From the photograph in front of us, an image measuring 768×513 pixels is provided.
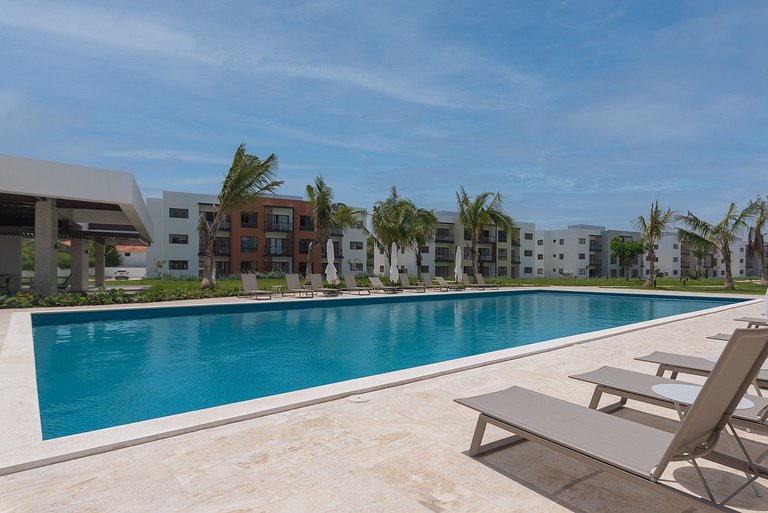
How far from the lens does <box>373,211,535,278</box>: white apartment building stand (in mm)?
54781

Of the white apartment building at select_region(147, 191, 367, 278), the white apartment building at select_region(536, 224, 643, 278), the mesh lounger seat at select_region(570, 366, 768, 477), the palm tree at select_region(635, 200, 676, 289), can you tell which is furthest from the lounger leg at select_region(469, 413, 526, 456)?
the white apartment building at select_region(536, 224, 643, 278)

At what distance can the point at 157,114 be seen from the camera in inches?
602

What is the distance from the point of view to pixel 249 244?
4406 cm

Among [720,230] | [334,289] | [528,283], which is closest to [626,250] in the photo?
[720,230]

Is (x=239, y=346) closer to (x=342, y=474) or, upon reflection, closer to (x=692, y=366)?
(x=342, y=474)

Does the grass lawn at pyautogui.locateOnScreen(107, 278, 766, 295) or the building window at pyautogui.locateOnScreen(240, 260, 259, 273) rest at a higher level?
the building window at pyautogui.locateOnScreen(240, 260, 259, 273)

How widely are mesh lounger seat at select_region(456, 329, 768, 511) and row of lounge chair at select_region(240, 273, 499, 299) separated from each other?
16.0 meters

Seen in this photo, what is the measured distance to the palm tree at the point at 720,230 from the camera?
3023 centimetres

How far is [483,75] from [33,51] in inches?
545

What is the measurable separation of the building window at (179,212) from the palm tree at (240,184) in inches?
955

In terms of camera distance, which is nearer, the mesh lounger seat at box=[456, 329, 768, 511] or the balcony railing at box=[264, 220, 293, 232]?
the mesh lounger seat at box=[456, 329, 768, 511]

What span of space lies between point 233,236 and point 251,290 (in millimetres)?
26936

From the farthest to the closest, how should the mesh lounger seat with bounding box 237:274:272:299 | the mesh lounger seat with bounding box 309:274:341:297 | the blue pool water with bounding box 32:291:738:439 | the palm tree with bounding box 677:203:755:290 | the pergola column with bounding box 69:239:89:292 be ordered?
the palm tree with bounding box 677:203:755:290 < the pergola column with bounding box 69:239:89:292 < the mesh lounger seat with bounding box 309:274:341:297 < the mesh lounger seat with bounding box 237:274:272:299 < the blue pool water with bounding box 32:291:738:439

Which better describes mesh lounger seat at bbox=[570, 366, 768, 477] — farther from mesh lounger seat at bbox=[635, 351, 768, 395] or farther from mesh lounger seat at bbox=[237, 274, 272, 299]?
mesh lounger seat at bbox=[237, 274, 272, 299]
